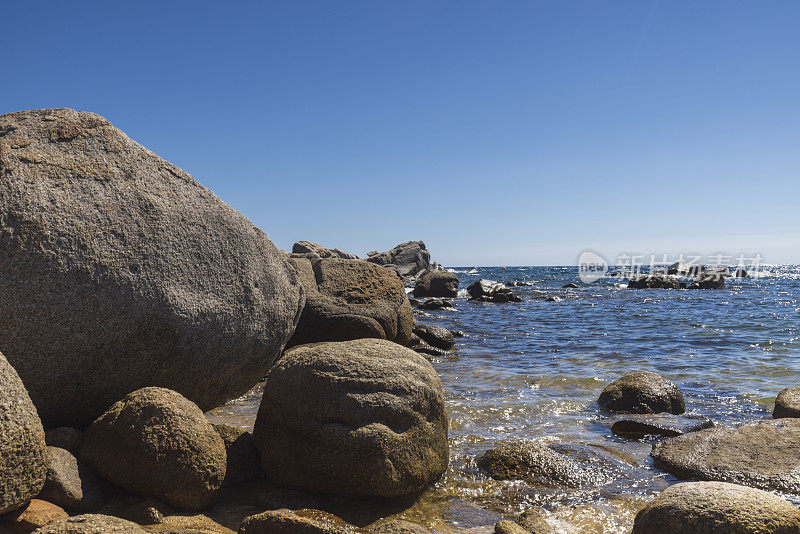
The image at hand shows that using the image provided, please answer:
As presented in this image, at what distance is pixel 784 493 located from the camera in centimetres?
470

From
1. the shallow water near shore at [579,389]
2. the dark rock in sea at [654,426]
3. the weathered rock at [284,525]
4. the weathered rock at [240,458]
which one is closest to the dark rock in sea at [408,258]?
the shallow water near shore at [579,389]

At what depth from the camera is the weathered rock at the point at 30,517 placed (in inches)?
119

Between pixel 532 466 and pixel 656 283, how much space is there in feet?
129

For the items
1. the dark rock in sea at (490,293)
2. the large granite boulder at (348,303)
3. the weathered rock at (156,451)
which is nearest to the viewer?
the weathered rock at (156,451)

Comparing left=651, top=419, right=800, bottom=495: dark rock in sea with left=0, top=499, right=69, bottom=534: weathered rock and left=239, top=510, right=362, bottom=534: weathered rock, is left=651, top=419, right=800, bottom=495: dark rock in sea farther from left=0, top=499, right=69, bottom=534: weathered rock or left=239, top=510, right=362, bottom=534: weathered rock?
left=0, top=499, right=69, bottom=534: weathered rock

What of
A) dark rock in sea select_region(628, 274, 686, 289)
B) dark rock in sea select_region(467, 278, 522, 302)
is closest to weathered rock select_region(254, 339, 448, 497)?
dark rock in sea select_region(467, 278, 522, 302)

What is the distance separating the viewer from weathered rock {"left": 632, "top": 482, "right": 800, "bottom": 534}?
336 cm

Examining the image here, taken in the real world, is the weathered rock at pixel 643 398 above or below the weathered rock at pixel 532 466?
above

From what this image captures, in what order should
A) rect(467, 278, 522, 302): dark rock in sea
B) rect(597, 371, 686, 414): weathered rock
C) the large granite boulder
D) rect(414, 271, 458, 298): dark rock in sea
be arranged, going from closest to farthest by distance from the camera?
rect(597, 371, 686, 414): weathered rock < the large granite boulder < rect(467, 278, 522, 302): dark rock in sea < rect(414, 271, 458, 298): dark rock in sea

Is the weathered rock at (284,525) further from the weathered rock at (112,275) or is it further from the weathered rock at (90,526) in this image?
the weathered rock at (112,275)

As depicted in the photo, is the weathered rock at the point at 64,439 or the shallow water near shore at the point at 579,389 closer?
the weathered rock at the point at 64,439

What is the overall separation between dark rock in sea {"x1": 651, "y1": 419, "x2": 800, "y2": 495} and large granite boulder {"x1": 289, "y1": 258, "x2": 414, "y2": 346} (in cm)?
526

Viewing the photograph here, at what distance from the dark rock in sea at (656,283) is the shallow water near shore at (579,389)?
60.4ft

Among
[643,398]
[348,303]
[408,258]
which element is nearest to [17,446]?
[348,303]
